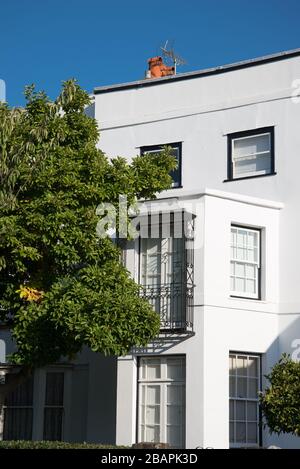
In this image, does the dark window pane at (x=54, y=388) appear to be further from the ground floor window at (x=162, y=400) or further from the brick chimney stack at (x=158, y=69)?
the brick chimney stack at (x=158, y=69)

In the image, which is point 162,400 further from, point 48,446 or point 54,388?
point 54,388

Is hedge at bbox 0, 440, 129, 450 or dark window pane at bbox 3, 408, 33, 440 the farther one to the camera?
dark window pane at bbox 3, 408, 33, 440

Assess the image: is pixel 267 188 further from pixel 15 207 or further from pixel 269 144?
pixel 15 207

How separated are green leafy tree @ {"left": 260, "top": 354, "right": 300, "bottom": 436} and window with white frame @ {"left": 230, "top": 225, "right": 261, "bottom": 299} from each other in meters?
3.56

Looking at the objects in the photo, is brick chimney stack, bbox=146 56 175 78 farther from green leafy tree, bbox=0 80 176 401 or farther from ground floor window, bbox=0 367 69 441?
ground floor window, bbox=0 367 69 441

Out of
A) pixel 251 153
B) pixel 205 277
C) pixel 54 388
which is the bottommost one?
pixel 54 388

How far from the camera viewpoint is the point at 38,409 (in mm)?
25156

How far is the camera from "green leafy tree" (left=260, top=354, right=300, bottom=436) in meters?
19.0

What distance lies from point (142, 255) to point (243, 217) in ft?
8.48

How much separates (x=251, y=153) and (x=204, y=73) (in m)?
2.65

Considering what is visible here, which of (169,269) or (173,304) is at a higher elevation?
(169,269)

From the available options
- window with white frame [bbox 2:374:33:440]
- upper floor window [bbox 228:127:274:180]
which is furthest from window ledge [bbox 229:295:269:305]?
window with white frame [bbox 2:374:33:440]

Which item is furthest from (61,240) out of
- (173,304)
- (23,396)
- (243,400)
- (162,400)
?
(23,396)

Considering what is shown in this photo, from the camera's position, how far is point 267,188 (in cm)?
2416
